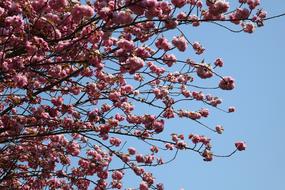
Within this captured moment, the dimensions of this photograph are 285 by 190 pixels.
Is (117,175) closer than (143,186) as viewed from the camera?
No

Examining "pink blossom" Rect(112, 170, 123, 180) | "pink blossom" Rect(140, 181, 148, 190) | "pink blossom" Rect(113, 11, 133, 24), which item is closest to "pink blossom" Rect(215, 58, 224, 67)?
"pink blossom" Rect(140, 181, 148, 190)

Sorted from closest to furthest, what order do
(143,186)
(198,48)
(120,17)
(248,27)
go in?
1. (120,17)
2. (248,27)
3. (198,48)
4. (143,186)

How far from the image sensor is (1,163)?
813cm

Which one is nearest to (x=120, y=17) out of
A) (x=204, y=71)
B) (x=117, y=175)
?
(x=204, y=71)

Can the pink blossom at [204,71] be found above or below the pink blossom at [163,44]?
below

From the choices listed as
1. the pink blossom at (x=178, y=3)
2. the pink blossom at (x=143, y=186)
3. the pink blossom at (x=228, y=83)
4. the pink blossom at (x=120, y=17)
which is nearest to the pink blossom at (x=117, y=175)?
the pink blossom at (x=143, y=186)

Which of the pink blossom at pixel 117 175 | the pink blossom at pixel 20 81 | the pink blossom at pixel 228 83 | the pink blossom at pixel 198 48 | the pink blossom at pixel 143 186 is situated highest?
the pink blossom at pixel 198 48

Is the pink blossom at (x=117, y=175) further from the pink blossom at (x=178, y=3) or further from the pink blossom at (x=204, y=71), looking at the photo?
the pink blossom at (x=178, y=3)

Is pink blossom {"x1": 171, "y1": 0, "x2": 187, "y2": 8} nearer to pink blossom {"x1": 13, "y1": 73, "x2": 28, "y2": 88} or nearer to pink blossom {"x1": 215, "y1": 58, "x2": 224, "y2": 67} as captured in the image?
pink blossom {"x1": 13, "y1": 73, "x2": 28, "y2": 88}

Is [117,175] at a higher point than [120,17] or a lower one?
higher

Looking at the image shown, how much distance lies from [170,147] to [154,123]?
1.19m

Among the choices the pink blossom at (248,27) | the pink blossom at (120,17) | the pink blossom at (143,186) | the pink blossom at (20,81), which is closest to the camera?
the pink blossom at (120,17)

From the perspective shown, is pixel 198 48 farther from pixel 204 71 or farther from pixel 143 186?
pixel 143 186

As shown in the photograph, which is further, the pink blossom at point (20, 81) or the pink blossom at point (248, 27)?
the pink blossom at point (248, 27)
